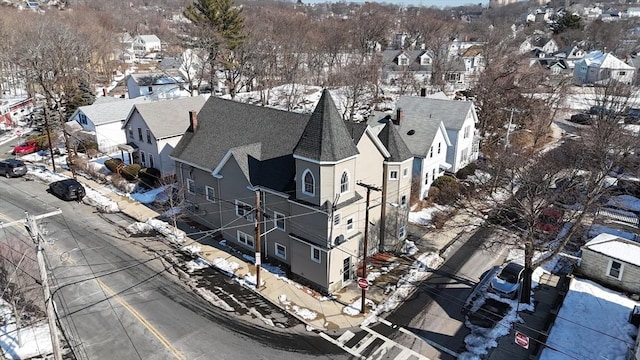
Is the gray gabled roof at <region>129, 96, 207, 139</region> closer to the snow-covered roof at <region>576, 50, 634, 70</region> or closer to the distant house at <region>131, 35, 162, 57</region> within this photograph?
the snow-covered roof at <region>576, 50, 634, 70</region>

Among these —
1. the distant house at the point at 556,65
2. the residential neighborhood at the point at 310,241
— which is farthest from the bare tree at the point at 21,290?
the distant house at the point at 556,65

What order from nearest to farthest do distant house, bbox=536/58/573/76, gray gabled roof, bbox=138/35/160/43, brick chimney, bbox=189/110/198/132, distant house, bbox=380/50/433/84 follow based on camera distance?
brick chimney, bbox=189/110/198/132 < distant house, bbox=380/50/433/84 < distant house, bbox=536/58/573/76 < gray gabled roof, bbox=138/35/160/43

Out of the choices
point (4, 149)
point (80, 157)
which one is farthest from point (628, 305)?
point (4, 149)

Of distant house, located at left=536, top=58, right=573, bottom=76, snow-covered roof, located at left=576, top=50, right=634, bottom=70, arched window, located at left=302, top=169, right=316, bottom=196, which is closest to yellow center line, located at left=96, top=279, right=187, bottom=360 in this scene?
arched window, located at left=302, top=169, right=316, bottom=196

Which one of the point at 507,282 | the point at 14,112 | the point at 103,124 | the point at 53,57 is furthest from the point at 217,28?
the point at 507,282

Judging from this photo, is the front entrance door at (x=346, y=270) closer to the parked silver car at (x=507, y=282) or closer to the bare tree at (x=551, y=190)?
the parked silver car at (x=507, y=282)

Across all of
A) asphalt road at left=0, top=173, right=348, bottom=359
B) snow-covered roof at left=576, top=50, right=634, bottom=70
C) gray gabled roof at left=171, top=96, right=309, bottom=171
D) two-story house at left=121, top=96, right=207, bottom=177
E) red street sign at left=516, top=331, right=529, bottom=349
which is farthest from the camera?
snow-covered roof at left=576, top=50, right=634, bottom=70

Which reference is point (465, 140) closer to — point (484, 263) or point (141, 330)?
point (484, 263)

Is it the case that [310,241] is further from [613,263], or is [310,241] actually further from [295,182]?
[613,263]
